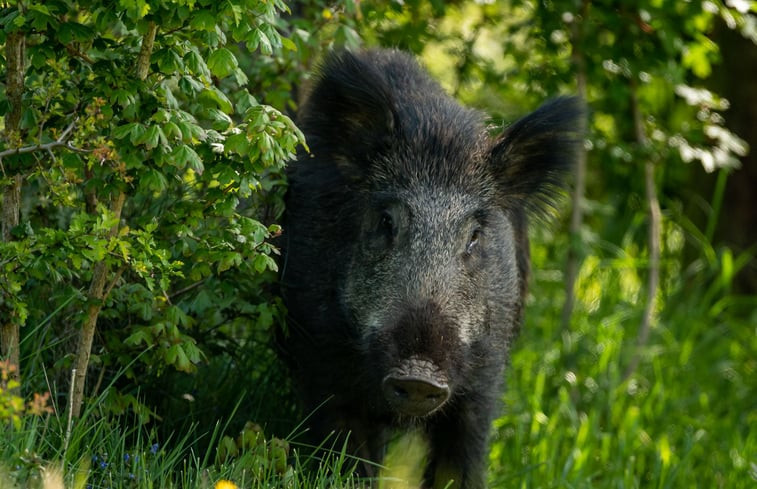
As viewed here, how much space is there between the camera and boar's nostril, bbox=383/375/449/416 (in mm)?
3770

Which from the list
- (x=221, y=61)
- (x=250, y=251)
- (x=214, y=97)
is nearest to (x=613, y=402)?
(x=250, y=251)

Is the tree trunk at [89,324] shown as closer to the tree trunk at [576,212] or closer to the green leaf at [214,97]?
the green leaf at [214,97]

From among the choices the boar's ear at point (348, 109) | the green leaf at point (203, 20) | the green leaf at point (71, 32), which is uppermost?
the green leaf at point (203, 20)

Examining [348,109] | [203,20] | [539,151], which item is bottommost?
[539,151]

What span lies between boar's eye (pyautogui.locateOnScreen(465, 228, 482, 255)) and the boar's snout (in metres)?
0.75

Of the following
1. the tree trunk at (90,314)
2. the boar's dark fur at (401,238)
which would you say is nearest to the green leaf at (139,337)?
the tree trunk at (90,314)

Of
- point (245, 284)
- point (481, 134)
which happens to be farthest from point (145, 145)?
point (481, 134)

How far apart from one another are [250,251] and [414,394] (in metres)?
0.77

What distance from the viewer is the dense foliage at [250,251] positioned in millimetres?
3518

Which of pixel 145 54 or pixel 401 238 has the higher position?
pixel 145 54

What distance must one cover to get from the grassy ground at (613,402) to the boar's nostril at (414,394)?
1.00ft

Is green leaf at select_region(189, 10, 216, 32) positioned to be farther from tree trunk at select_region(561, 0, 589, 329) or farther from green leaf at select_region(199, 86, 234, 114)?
tree trunk at select_region(561, 0, 589, 329)

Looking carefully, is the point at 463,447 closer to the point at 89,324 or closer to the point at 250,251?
the point at 250,251

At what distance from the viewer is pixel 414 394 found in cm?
382
